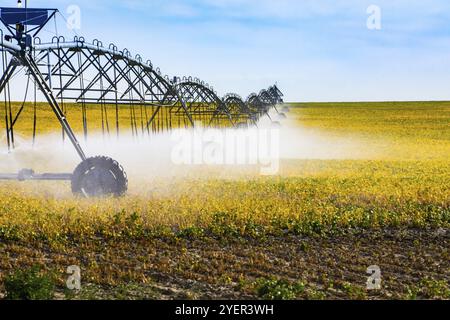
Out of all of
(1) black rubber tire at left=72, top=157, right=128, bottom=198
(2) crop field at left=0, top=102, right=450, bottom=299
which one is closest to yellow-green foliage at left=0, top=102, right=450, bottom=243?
(2) crop field at left=0, top=102, right=450, bottom=299

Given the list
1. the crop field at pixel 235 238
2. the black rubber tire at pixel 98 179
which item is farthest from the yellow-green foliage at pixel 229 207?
the black rubber tire at pixel 98 179

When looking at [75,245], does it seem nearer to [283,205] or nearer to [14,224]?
[14,224]

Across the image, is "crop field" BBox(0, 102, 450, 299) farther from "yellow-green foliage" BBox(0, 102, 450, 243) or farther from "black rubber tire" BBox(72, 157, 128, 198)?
"black rubber tire" BBox(72, 157, 128, 198)

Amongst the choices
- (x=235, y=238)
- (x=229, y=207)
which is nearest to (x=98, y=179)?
(x=229, y=207)

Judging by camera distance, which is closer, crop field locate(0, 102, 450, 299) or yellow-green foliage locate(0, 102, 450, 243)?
crop field locate(0, 102, 450, 299)

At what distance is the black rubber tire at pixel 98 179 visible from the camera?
724 inches

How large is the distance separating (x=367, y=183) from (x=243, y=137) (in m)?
24.0

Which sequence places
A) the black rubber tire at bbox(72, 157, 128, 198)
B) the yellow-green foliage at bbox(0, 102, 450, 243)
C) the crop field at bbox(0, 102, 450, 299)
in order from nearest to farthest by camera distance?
the crop field at bbox(0, 102, 450, 299)
the yellow-green foliage at bbox(0, 102, 450, 243)
the black rubber tire at bbox(72, 157, 128, 198)

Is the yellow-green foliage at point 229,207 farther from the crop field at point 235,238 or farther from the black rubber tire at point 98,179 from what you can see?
the black rubber tire at point 98,179

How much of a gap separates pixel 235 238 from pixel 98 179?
22.7 feet

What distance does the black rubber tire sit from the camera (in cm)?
1839

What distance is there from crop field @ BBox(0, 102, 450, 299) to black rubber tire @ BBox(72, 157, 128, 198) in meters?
0.50

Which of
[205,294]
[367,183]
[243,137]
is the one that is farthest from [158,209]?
[243,137]

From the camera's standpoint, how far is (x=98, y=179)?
728 inches
